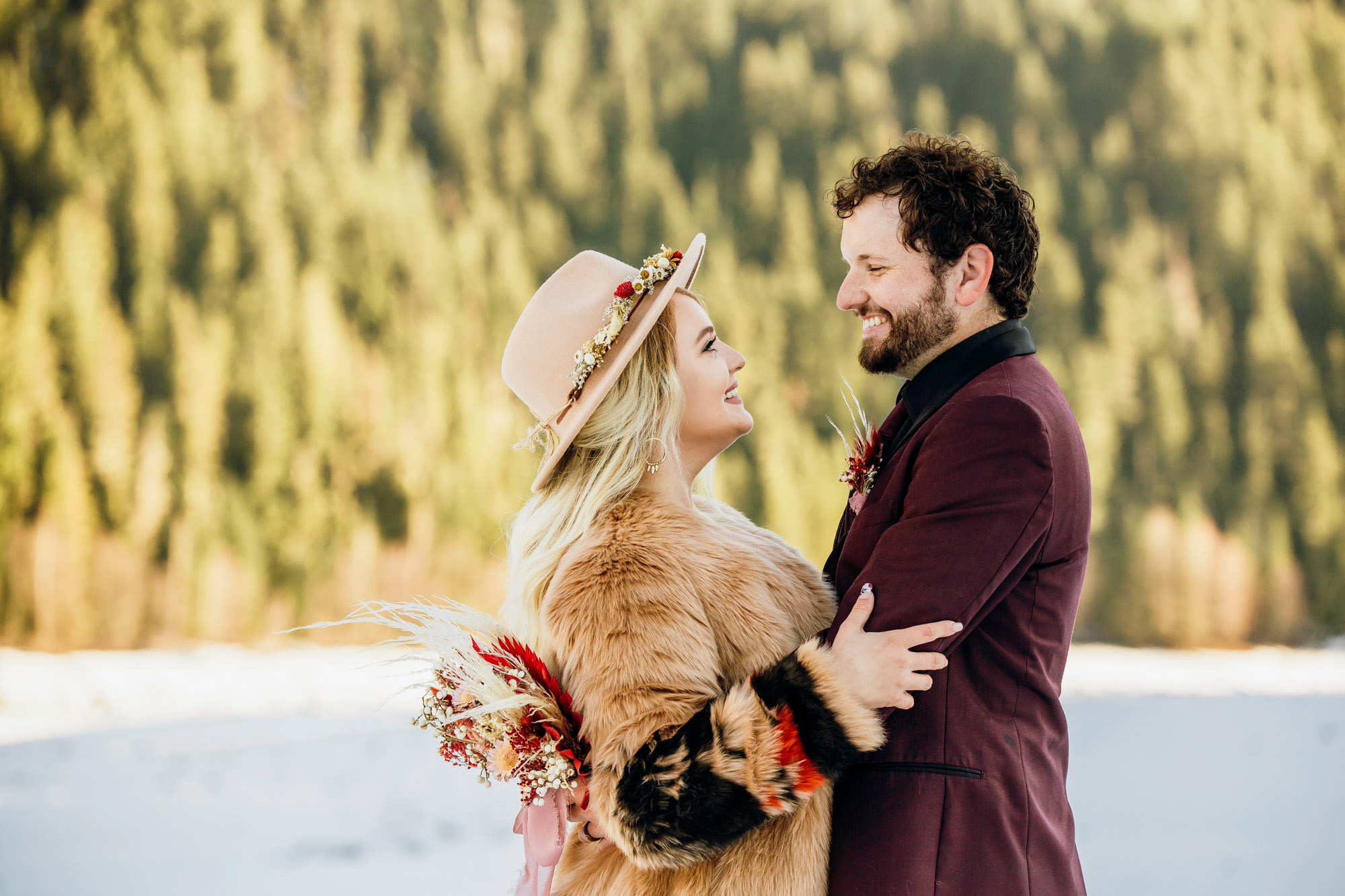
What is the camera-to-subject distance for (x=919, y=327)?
1.47 m

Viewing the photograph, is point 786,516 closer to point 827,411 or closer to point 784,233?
point 827,411

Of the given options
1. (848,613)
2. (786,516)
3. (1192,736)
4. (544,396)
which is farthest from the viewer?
(786,516)

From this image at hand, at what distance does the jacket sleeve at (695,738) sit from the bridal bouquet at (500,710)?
0.08 metres

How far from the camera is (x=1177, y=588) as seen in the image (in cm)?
469

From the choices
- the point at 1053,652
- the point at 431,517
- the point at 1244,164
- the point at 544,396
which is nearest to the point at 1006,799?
the point at 1053,652

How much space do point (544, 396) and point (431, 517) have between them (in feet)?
9.78

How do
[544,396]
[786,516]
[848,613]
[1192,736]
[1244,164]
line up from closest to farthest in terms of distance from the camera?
[848,613] → [544,396] → [1192,736] → [786,516] → [1244,164]

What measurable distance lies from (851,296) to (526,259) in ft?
10.6

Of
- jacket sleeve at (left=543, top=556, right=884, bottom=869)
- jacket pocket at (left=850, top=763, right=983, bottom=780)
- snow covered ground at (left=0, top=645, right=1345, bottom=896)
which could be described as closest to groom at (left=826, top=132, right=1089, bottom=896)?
jacket pocket at (left=850, top=763, right=983, bottom=780)

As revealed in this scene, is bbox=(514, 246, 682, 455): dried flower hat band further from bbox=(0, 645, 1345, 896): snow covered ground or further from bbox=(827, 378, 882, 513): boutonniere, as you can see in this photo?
bbox=(0, 645, 1345, 896): snow covered ground

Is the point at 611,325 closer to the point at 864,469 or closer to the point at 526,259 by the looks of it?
the point at 864,469

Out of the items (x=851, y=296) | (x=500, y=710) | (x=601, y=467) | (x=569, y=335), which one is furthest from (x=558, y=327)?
(x=500, y=710)

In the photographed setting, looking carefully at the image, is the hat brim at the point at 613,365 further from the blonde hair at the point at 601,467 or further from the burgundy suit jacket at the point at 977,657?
the burgundy suit jacket at the point at 977,657

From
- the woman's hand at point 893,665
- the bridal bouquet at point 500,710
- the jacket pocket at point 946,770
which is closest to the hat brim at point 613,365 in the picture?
the bridal bouquet at point 500,710
